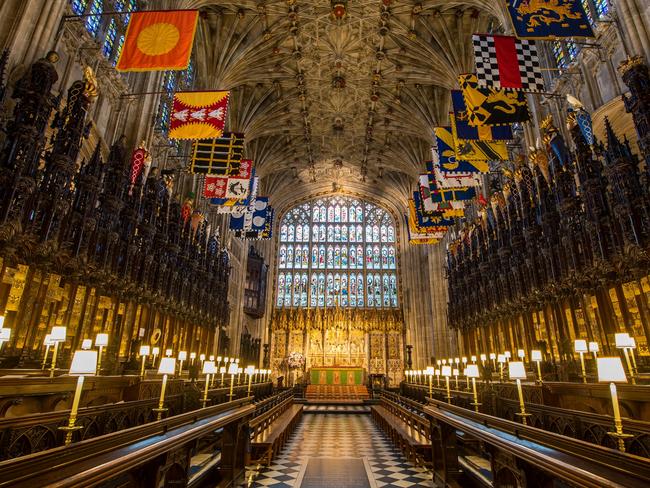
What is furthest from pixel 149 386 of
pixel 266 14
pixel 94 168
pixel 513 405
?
pixel 266 14

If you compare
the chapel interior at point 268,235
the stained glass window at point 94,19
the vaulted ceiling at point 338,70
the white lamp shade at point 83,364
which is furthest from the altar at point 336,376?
the white lamp shade at point 83,364

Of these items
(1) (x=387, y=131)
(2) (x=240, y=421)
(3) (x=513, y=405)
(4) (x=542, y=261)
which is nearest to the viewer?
(2) (x=240, y=421)

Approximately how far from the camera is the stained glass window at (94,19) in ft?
37.1

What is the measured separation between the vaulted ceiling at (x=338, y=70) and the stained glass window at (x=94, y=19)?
4.55 metres

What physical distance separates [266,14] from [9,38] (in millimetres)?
14733

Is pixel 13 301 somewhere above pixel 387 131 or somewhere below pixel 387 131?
below

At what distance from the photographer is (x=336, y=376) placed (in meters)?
27.1

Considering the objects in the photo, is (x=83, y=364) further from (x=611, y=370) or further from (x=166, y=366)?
(x=611, y=370)

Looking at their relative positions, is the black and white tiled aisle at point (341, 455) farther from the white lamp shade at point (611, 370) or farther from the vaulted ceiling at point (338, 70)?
the vaulted ceiling at point (338, 70)

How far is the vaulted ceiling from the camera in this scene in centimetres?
1972

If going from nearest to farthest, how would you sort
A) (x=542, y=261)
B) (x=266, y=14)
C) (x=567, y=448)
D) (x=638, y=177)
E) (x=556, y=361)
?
(x=567, y=448) < (x=638, y=177) < (x=556, y=361) < (x=542, y=261) < (x=266, y=14)

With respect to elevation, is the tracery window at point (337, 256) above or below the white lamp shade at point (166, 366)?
above

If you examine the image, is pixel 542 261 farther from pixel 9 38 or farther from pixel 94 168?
pixel 9 38

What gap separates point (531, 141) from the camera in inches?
557
